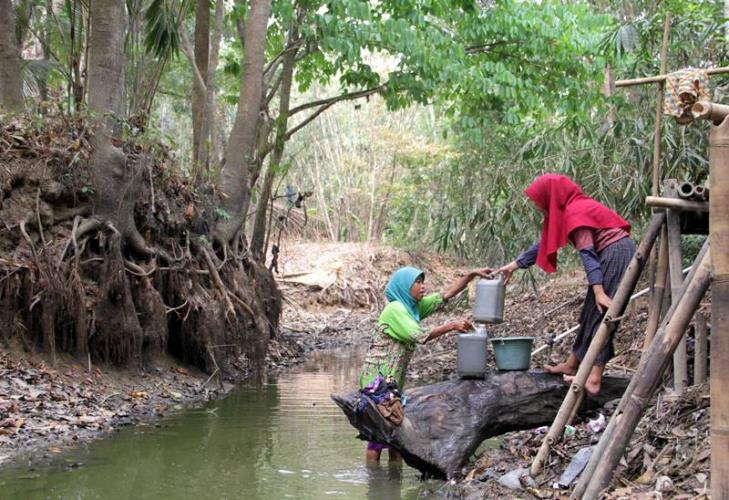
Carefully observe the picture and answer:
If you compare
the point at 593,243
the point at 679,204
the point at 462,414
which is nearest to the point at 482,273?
the point at 593,243

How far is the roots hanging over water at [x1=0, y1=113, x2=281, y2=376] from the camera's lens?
8.55 metres

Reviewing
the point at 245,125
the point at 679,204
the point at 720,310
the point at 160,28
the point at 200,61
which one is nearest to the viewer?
the point at 720,310

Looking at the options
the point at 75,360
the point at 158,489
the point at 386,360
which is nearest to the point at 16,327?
the point at 75,360

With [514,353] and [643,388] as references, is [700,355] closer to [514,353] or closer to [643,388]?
[643,388]

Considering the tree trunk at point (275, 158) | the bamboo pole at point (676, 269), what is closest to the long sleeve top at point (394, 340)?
the bamboo pole at point (676, 269)

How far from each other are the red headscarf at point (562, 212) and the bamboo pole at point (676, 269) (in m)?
0.70

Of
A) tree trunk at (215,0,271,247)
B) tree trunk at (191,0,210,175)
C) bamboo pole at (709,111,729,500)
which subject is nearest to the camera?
bamboo pole at (709,111,729,500)

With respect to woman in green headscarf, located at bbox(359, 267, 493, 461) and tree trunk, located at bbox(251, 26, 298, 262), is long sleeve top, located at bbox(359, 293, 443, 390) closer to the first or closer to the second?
woman in green headscarf, located at bbox(359, 267, 493, 461)

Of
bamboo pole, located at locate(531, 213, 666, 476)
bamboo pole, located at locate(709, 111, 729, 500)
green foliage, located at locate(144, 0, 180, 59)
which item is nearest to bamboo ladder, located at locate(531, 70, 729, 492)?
bamboo pole, located at locate(531, 213, 666, 476)

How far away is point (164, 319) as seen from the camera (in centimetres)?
1001

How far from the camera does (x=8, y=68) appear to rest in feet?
34.8

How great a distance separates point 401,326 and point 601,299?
150 cm

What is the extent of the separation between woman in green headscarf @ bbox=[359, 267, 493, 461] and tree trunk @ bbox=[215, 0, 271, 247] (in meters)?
5.71

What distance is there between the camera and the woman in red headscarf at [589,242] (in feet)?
20.4
